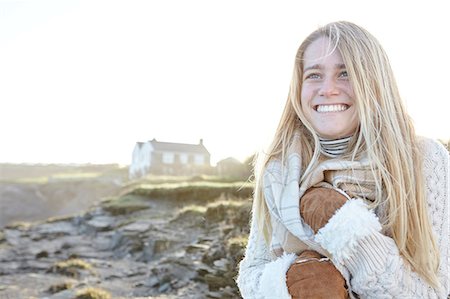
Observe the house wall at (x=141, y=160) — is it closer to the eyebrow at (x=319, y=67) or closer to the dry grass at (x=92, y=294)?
the dry grass at (x=92, y=294)

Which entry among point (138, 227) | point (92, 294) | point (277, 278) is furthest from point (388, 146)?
point (138, 227)

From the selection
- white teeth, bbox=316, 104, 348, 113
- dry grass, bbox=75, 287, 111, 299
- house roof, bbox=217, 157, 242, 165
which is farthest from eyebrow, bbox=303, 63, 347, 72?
house roof, bbox=217, 157, 242, 165

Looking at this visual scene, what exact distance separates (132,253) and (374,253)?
40.9 feet

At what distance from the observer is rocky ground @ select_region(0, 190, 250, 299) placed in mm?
9273

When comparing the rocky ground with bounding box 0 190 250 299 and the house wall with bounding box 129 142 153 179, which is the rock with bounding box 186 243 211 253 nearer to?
the rocky ground with bounding box 0 190 250 299

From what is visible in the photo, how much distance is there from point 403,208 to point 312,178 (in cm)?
43

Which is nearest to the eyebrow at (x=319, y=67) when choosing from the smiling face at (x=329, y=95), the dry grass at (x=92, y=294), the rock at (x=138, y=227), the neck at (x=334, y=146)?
the smiling face at (x=329, y=95)

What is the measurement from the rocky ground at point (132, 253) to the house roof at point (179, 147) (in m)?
29.5

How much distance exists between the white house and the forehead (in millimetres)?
45367

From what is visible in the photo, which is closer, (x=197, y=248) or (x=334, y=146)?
(x=334, y=146)

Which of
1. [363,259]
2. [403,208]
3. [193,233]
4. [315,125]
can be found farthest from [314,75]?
[193,233]

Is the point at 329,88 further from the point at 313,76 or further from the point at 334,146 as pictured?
the point at 334,146

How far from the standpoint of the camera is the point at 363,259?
7.31 feet

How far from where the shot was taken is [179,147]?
172 ft
